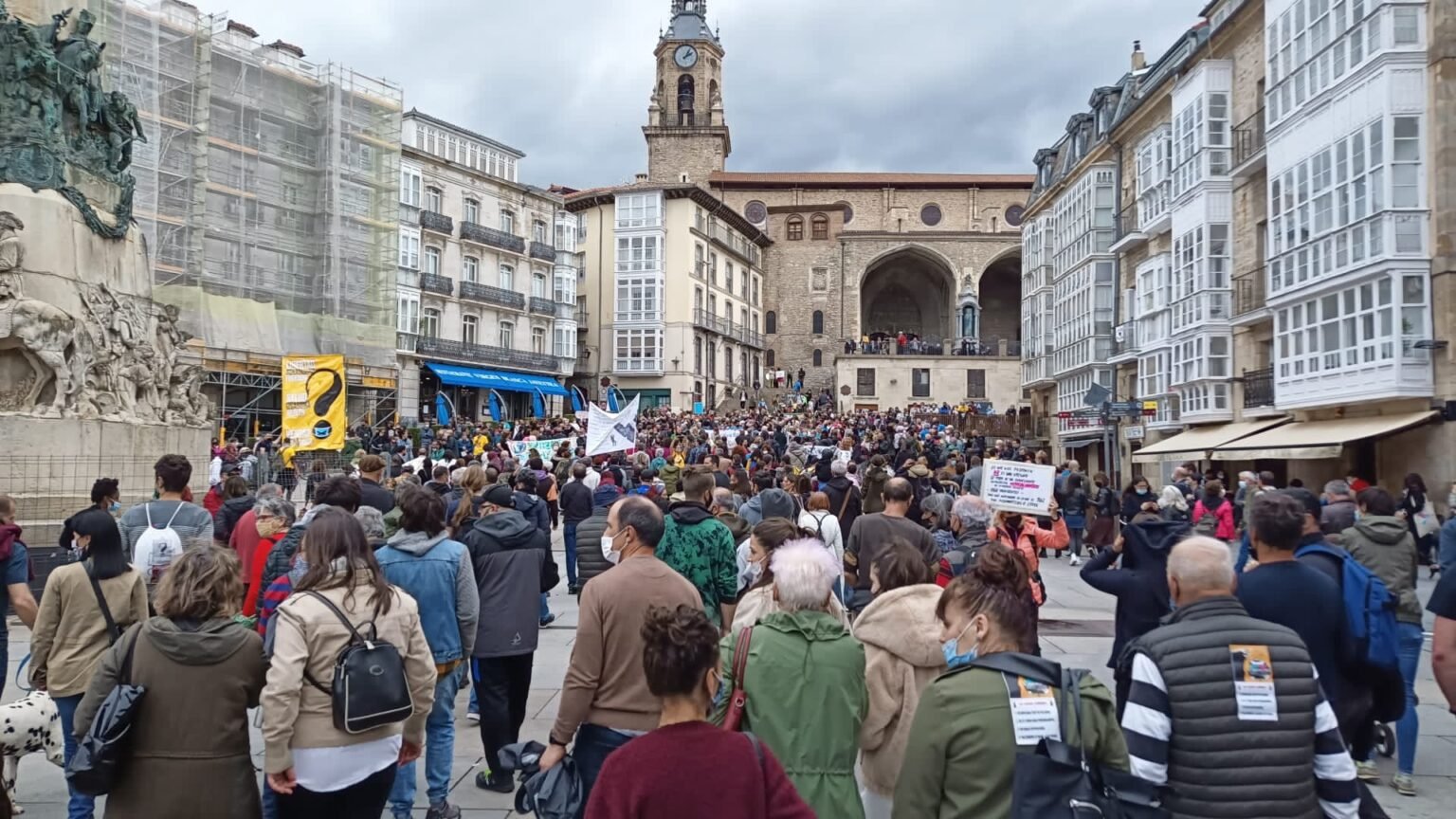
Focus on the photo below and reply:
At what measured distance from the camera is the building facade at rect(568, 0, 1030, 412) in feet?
196

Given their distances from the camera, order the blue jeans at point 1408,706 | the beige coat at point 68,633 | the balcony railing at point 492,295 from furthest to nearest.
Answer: the balcony railing at point 492,295 → the blue jeans at point 1408,706 → the beige coat at point 68,633

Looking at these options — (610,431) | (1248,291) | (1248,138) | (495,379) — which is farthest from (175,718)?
(495,379)

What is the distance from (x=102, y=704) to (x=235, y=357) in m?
30.3

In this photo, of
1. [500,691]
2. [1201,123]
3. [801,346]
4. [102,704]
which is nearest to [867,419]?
[1201,123]

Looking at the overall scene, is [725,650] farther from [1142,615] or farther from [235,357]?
[235,357]

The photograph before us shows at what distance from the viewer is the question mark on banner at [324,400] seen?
14.8 metres

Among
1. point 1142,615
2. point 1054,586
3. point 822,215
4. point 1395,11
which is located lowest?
point 1054,586

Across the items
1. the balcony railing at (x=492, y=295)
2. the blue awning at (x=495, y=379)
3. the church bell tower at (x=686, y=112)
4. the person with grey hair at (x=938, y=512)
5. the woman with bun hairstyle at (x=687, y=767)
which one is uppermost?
the church bell tower at (x=686, y=112)

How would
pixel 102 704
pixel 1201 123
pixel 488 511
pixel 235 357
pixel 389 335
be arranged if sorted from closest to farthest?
pixel 102 704, pixel 488 511, pixel 1201 123, pixel 235 357, pixel 389 335

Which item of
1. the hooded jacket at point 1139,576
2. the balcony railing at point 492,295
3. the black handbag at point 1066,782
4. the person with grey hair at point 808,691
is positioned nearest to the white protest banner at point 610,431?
the hooded jacket at point 1139,576

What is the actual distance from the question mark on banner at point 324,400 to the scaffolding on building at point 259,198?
15955mm

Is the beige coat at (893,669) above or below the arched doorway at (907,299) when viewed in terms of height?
below

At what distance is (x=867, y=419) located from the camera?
3916 centimetres

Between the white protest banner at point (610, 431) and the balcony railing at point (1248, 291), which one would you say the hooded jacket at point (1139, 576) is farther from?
the balcony railing at point (1248, 291)
